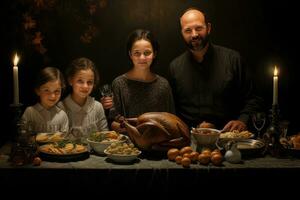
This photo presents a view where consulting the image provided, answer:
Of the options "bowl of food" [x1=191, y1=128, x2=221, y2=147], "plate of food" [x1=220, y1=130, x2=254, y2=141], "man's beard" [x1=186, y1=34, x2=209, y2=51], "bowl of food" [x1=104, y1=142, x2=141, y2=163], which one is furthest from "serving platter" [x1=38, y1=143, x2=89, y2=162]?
"man's beard" [x1=186, y1=34, x2=209, y2=51]

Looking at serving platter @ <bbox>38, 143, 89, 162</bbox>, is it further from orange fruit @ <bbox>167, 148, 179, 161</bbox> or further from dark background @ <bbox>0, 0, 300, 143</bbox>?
dark background @ <bbox>0, 0, 300, 143</bbox>

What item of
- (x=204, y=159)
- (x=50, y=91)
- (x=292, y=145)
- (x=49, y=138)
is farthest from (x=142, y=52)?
(x=292, y=145)

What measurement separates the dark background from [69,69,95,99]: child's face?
2.42 ft

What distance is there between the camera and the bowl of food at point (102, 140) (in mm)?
3066

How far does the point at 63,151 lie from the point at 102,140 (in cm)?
33

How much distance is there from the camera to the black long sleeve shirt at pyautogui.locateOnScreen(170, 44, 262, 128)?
174 inches

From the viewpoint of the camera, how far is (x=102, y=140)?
316 cm

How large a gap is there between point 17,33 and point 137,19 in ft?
4.16
